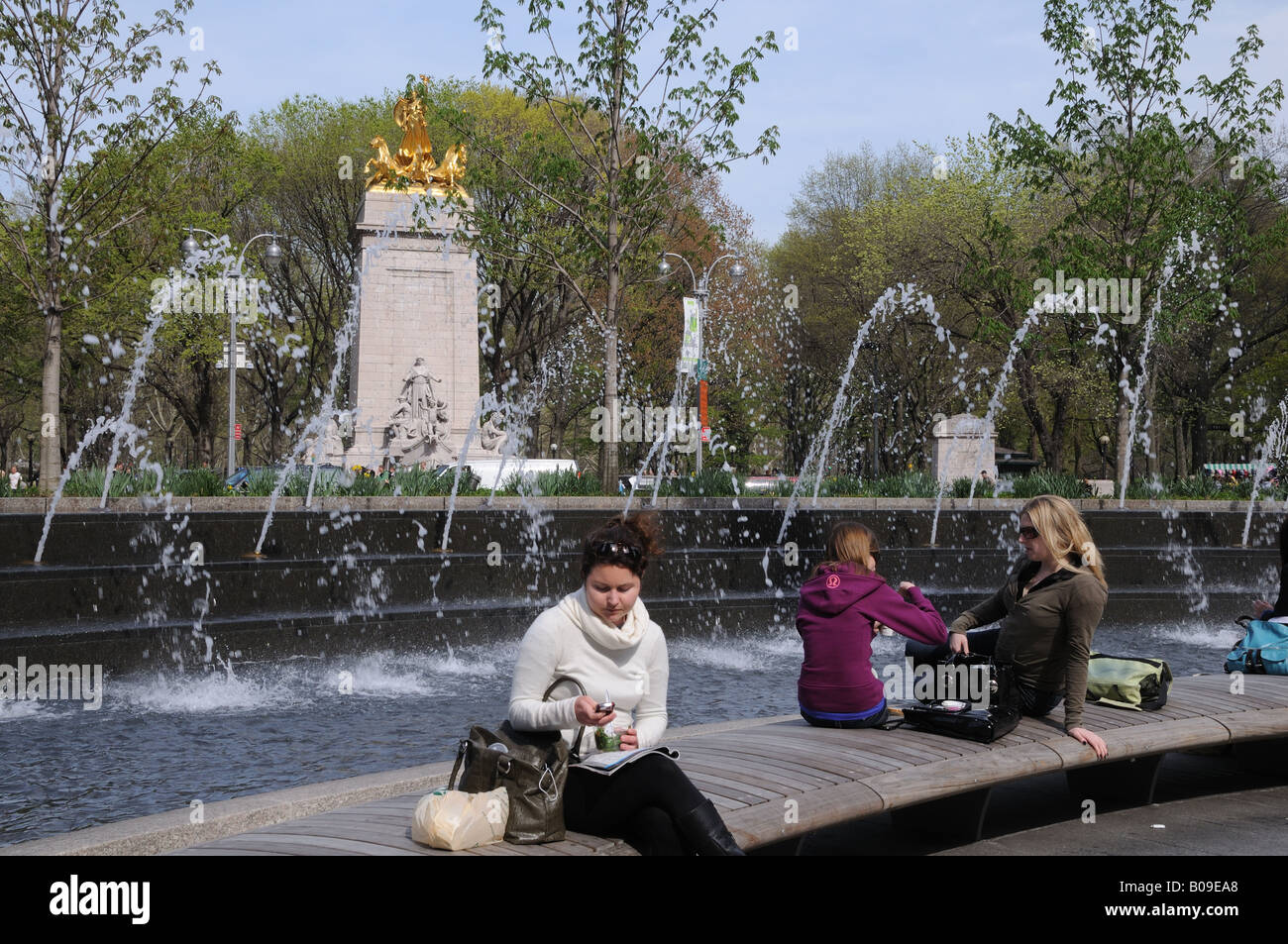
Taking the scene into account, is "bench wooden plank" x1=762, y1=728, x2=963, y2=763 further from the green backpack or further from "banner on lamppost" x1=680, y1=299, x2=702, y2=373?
"banner on lamppost" x1=680, y1=299, x2=702, y2=373

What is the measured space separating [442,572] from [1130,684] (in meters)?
7.65

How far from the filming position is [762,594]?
13844 mm

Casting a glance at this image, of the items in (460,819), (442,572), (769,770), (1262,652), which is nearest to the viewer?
(460,819)

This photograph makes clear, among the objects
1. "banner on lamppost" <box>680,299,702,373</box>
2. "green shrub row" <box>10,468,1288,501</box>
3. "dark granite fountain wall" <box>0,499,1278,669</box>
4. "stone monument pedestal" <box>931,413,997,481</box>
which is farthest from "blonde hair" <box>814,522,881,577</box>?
"stone monument pedestal" <box>931,413,997,481</box>

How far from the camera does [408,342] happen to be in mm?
27891

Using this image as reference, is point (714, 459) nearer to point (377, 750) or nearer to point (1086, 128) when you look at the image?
point (1086, 128)

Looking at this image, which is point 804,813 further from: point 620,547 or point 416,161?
point 416,161

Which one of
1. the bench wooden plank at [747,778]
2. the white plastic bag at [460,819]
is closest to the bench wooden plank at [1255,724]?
the bench wooden plank at [747,778]

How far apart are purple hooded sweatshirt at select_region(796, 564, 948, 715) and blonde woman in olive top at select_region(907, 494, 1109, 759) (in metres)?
0.44

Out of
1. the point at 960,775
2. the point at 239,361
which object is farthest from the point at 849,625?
the point at 239,361

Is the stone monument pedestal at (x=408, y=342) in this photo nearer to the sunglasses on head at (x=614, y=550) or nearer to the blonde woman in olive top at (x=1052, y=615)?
the blonde woman in olive top at (x=1052, y=615)

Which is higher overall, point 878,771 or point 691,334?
point 691,334
